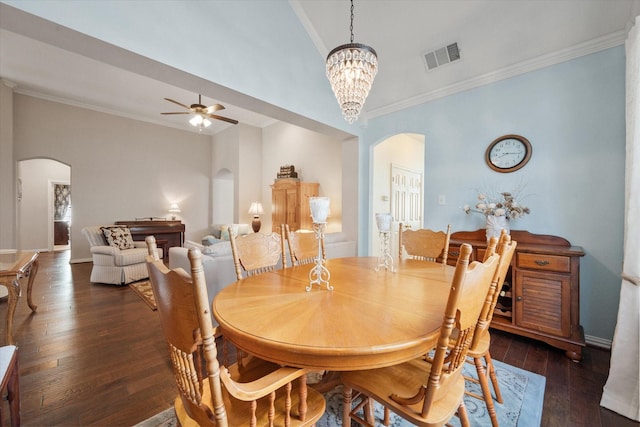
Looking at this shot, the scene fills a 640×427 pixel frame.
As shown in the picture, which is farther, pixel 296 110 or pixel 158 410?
pixel 296 110

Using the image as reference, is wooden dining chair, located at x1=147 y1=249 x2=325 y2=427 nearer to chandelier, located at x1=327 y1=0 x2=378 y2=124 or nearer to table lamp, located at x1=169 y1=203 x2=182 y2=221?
chandelier, located at x1=327 y1=0 x2=378 y2=124

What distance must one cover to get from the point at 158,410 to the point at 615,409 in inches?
108

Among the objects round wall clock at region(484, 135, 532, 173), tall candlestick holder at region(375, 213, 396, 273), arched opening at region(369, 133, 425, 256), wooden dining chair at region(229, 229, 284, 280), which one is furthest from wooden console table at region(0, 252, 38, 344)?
round wall clock at region(484, 135, 532, 173)

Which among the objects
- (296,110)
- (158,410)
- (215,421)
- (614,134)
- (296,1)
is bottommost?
(158,410)

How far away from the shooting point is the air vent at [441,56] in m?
2.85

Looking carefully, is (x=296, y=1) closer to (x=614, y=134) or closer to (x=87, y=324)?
(x=614, y=134)

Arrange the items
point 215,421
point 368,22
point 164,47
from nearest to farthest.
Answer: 1. point 215,421
2. point 164,47
3. point 368,22

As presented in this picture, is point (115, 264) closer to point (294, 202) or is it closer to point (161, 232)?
point (161, 232)

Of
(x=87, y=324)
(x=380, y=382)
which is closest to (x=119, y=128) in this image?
(x=87, y=324)

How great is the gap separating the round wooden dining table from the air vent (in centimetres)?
259

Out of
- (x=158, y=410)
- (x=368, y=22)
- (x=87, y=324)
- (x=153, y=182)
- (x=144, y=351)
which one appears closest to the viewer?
(x=158, y=410)

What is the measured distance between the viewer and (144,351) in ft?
7.24

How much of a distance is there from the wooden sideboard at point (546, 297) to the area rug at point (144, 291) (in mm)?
3834

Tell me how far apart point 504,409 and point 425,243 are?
47.7 inches
